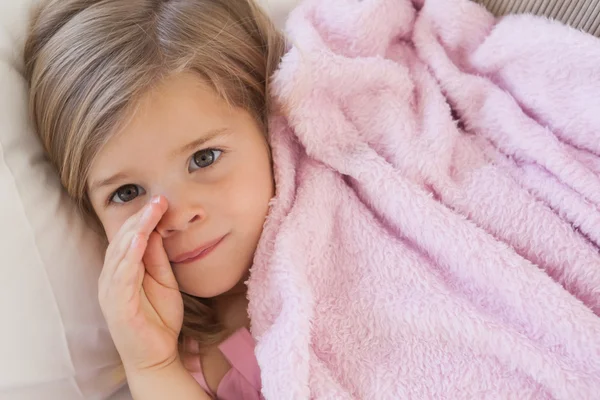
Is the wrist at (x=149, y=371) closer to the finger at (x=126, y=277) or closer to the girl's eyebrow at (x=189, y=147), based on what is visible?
the finger at (x=126, y=277)

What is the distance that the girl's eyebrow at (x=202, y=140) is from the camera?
2.46 ft

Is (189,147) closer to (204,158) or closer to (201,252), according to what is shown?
(204,158)

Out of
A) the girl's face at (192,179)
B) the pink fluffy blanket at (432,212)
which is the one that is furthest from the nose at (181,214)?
the pink fluffy blanket at (432,212)

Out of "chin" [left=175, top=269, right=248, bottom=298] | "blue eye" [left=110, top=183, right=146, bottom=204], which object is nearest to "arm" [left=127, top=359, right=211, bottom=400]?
"chin" [left=175, top=269, right=248, bottom=298]

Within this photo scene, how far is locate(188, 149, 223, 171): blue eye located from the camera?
0.77 m

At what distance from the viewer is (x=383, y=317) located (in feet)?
2.51

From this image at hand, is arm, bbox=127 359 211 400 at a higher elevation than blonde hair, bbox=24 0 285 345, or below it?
below

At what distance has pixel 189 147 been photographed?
2.48ft

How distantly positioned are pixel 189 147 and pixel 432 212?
0.33 m

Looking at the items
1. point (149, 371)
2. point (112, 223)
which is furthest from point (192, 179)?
point (149, 371)

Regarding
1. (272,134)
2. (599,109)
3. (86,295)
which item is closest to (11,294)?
(86,295)

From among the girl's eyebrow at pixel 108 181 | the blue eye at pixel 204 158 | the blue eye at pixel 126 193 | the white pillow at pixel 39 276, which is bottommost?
the white pillow at pixel 39 276

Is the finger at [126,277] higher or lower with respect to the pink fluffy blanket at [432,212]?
lower

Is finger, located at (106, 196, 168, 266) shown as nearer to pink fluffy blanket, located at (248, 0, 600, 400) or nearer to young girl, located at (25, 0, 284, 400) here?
young girl, located at (25, 0, 284, 400)
